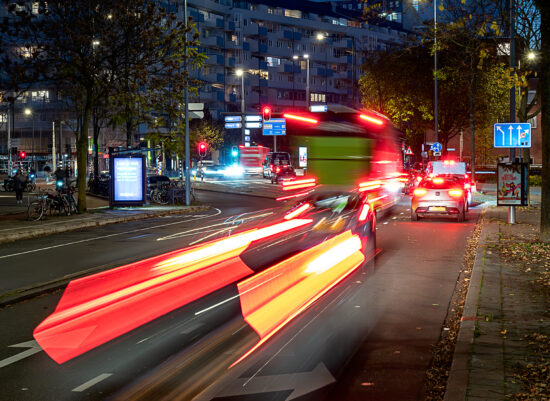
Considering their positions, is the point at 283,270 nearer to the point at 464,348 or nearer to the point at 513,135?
the point at 464,348

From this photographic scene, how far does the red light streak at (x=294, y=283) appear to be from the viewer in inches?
345

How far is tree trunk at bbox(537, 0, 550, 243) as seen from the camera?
53.0ft

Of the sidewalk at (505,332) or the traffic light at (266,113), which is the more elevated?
the traffic light at (266,113)

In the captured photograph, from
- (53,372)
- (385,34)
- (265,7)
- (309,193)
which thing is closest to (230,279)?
(309,193)

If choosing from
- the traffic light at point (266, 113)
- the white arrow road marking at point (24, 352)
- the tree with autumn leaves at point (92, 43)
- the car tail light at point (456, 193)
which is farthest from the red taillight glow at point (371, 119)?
the traffic light at point (266, 113)

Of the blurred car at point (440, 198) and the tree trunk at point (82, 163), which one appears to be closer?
the blurred car at point (440, 198)

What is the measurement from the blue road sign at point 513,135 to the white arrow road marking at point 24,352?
16.9m

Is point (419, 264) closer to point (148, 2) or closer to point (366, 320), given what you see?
point (366, 320)

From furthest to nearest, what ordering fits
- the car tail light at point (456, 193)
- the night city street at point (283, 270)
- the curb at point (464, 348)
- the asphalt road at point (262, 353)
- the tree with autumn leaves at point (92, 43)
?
the tree with autumn leaves at point (92, 43) → the car tail light at point (456, 193) → the night city street at point (283, 270) → the asphalt road at point (262, 353) → the curb at point (464, 348)

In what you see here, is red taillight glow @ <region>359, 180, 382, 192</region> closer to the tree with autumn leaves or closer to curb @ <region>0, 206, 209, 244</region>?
curb @ <region>0, 206, 209, 244</region>

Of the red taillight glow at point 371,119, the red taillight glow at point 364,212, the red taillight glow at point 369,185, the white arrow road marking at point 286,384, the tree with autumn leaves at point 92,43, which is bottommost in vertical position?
the white arrow road marking at point 286,384


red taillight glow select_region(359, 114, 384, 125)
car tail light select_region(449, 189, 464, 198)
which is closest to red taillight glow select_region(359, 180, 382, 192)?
red taillight glow select_region(359, 114, 384, 125)

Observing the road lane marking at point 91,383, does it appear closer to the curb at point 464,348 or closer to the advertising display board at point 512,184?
the curb at point 464,348

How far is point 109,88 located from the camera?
88.3 feet
